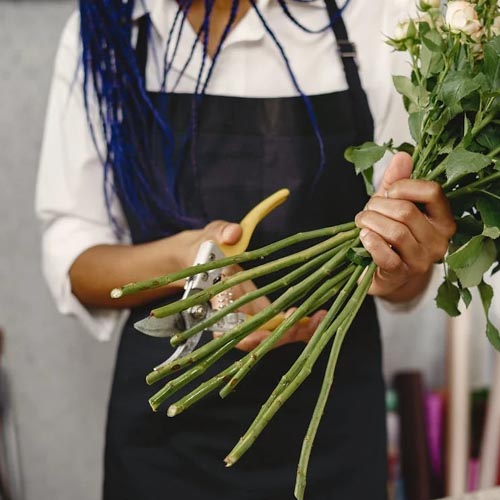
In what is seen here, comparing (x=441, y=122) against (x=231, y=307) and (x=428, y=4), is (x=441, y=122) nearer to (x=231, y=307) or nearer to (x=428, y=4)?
(x=428, y=4)

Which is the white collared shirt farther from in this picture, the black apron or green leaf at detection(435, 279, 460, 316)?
green leaf at detection(435, 279, 460, 316)

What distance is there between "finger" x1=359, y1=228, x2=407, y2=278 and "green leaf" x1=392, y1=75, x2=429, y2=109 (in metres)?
0.14

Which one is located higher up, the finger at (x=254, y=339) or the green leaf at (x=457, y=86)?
the green leaf at (x=457, y=86)

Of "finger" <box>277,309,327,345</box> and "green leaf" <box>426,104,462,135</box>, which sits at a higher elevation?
"green leaf" <box>426,104,462,135</box>

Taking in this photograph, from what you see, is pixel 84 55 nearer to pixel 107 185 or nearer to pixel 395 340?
pixel 107 185

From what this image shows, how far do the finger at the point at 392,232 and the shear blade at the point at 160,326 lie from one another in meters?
0.19

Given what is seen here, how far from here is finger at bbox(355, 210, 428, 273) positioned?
70cm

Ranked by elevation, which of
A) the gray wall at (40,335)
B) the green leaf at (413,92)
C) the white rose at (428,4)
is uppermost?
the white rose at (428,4)

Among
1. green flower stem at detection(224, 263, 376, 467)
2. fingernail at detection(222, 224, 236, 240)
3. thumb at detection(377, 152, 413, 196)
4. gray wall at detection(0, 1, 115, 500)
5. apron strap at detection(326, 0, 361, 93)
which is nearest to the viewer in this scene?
green flower stem at detection(224, 263, 376, 467)

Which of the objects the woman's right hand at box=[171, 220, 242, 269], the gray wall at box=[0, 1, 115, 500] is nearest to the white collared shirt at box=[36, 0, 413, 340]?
the woman's right hand at box=[171, 220, 242, 269]

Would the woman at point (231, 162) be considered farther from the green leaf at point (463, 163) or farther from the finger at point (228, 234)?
the green leaf at point (463, 163)

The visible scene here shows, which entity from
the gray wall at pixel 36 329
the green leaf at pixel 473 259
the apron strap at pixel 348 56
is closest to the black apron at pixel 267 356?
the apron strap at pixel 348 56

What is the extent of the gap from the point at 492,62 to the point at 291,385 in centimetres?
32

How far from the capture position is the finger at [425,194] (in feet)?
2.31
